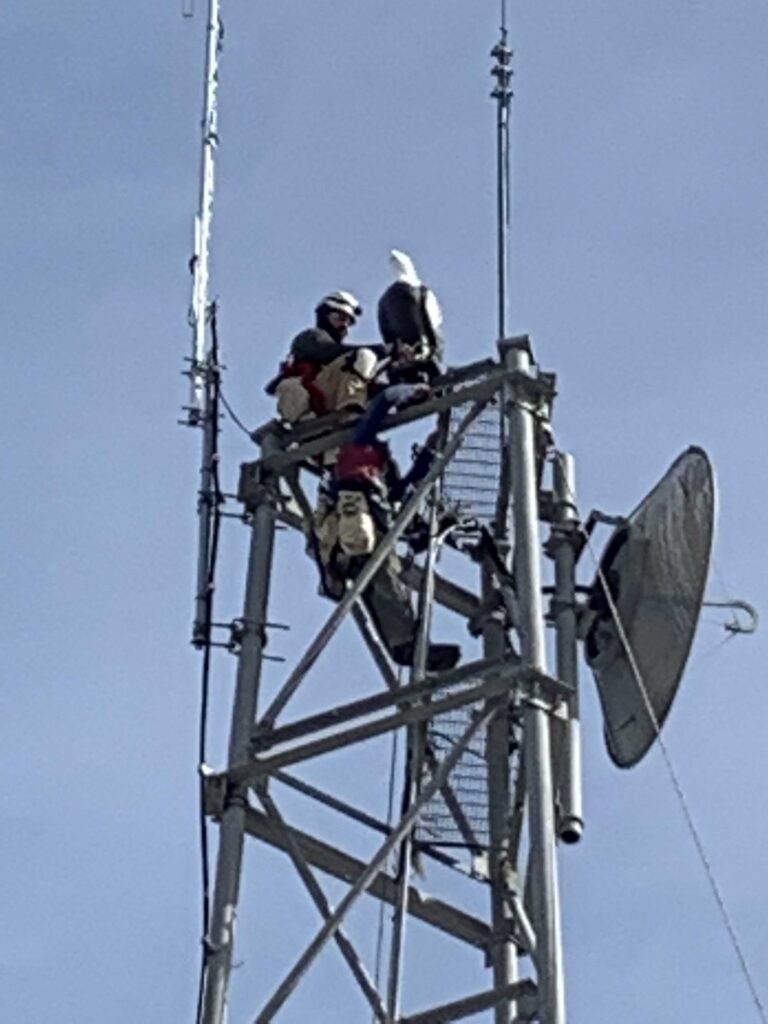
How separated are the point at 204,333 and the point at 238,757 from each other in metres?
3.33

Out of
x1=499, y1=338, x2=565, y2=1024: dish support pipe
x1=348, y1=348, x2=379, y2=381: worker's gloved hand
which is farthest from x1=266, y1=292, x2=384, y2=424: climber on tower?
x1=499, y1=338, x2=565, y2=1024: dish support pipe

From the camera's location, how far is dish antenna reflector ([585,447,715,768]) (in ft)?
51.4

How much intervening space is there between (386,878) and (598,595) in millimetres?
2180

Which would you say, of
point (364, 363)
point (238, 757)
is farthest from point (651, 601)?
point (238, 757)

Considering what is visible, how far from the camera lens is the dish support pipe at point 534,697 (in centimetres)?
1327

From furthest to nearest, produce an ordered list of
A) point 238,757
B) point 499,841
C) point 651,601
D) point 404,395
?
point 651,601 → point 404,395 → point 499,841 → point 238,757

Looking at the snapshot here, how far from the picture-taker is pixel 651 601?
16.1 m

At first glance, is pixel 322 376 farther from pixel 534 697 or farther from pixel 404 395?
pixel 534 697

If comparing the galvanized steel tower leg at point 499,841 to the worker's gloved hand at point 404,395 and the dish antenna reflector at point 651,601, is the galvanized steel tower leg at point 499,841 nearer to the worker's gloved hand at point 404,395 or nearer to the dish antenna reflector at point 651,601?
the dish antenna reflector at point 651,601

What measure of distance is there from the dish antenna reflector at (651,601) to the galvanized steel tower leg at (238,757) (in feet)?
6.11

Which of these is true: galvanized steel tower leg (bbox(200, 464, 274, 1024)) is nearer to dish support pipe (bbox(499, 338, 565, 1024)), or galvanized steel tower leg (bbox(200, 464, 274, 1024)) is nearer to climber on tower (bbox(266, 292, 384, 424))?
climber on tower (bbox(266, 292, 384, 424))

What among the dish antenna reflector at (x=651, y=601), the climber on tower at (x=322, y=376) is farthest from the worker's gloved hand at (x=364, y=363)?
the dish antenna reflector at (x=651, y=601)

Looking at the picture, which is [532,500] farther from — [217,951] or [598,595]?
[217,951]

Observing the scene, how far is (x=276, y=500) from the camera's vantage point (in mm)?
16031
